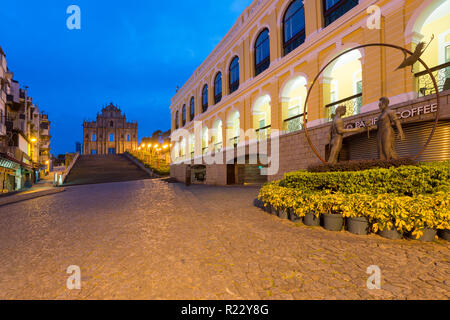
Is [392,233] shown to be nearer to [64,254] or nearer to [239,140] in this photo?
[64,254]

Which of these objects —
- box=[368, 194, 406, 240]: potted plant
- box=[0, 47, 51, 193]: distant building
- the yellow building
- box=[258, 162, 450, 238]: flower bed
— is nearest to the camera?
box=[258, 162, 450, 238]: flower bed

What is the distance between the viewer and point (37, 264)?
3.61m

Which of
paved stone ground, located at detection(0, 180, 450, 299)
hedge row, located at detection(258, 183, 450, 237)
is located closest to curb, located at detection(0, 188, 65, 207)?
paved stone ground, located at detection(0, 180, 450, 299)

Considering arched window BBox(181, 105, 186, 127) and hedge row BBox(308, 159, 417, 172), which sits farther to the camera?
arched window BBox(181, 105, 186, 127)

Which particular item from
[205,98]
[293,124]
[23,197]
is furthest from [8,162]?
[293,124]

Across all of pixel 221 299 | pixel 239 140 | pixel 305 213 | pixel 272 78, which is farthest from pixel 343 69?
pixel 221 299

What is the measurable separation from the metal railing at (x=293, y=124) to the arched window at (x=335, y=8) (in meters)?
4.92

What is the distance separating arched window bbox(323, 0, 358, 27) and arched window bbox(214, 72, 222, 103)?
11.7 m

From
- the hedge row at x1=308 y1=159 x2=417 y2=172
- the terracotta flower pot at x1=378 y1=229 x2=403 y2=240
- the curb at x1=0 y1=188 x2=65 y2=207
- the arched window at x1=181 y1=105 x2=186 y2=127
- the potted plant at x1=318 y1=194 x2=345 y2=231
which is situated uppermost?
the arched window at x1=181 y1=105 x2=186 y2=127

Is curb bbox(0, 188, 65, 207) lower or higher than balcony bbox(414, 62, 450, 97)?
lower

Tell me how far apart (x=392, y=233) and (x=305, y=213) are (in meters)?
1.73

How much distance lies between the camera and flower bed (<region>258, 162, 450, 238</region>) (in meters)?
4.29

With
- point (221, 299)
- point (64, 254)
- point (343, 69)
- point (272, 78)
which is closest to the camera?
point (221, 299)

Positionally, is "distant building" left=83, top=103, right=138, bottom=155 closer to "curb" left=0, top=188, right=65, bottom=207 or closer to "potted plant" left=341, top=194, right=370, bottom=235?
"curb" left=0, top=188, right=65, bottom=207
